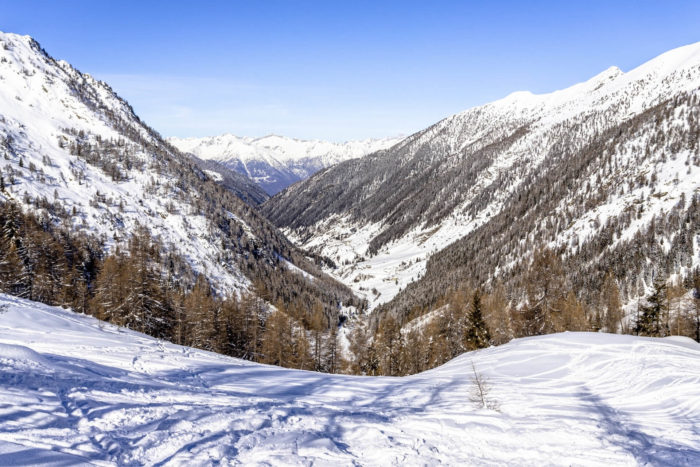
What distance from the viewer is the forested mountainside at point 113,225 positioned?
5294 cm

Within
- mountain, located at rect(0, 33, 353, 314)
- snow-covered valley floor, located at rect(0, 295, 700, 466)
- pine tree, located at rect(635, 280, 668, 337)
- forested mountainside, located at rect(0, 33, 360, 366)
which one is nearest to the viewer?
snow-covered valley floor, located at rect(0, 295, 700, 466)

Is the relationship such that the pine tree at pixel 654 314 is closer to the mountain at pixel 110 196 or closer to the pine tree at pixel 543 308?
the pine tree at pixel 543 308

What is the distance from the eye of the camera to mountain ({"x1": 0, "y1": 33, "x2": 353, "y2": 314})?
99938mm

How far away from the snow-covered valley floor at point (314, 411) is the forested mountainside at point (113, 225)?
35860 millimetres

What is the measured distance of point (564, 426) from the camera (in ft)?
43.4

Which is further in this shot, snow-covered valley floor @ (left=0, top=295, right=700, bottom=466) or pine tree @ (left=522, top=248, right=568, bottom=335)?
pine tree @ (left=522, top=248, right=568, bottom=335)

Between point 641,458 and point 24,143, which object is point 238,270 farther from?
point 641,458

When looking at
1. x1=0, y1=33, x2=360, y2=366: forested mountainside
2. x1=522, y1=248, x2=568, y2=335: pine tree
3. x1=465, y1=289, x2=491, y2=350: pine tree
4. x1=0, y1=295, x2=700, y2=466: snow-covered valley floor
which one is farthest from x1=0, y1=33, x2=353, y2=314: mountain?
x1=522, y1=248, x2=568, y2=335: pine tree

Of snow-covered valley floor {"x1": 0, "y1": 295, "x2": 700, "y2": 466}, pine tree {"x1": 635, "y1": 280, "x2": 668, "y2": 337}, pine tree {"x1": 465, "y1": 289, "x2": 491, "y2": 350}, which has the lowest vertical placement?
snow-covered valley floor {"x1": 0, "y1": 295, "x2": 700, "y2": 466}

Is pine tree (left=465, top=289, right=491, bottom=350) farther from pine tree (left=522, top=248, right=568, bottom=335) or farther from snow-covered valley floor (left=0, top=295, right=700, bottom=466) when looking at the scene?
snow-covered valley floor (left=0, top=295, right=700, bottom=466)

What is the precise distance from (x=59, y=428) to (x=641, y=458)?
57.3 feet

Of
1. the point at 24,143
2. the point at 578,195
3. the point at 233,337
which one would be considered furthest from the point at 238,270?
the point at 578,195

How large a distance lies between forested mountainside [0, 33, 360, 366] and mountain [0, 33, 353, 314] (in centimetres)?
54

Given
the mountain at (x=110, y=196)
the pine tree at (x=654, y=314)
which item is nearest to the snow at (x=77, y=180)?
the mountain at (x=110, y=196)
